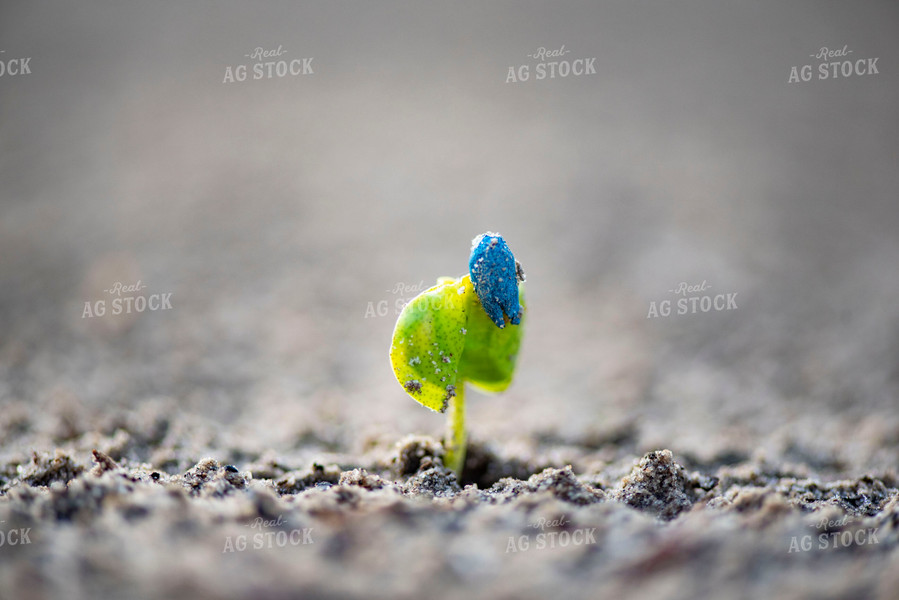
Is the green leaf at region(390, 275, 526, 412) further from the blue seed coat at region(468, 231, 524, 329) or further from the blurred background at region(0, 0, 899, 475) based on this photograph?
the blurred background at region(0, 0, 899, 475)

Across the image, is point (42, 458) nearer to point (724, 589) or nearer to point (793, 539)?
point (724, 589)

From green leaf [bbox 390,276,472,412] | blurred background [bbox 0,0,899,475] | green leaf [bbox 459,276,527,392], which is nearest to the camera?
green leaf [bbox 390,276,472,412]

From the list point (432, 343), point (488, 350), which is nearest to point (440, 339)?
point (432, 343)

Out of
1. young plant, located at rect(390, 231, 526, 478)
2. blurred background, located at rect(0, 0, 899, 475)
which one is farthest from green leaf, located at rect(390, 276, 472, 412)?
blurred background, located at rect(0, 0, 899, 475)

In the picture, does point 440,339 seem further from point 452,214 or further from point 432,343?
point 452,214

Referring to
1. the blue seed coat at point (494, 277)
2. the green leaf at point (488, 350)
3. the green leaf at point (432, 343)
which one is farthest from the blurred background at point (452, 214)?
the blue seed coat at point (494, 277)

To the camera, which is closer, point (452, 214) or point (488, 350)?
point (488, 350)

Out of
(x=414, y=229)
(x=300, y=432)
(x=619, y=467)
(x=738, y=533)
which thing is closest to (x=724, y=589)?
(x=738, y=533)
